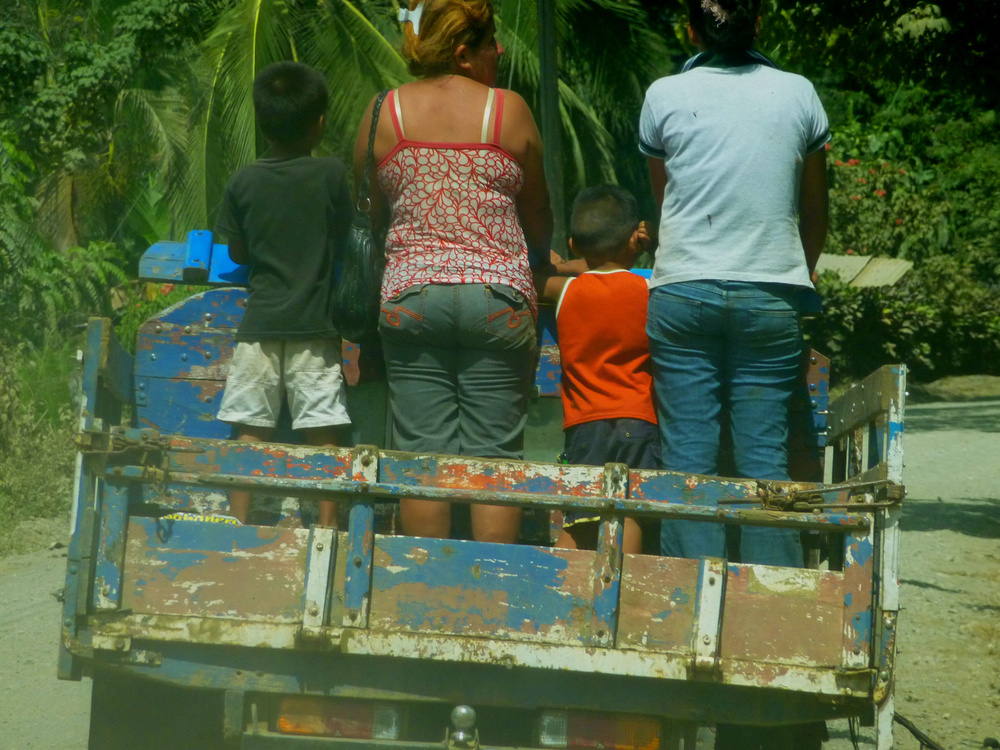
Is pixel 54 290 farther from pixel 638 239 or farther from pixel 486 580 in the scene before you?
pixel 486 580

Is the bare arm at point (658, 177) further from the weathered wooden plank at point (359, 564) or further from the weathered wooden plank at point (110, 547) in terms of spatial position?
the weathered wooden plank at point (110, 547)

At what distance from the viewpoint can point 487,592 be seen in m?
2.59

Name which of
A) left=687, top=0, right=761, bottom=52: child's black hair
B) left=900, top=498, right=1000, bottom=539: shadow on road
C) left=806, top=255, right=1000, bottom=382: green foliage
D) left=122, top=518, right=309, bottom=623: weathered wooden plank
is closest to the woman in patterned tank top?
left=122, top=518, right=309, bottom=623: weathered wooden plank

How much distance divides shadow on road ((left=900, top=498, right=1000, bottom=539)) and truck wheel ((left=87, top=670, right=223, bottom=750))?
5859 millimetres

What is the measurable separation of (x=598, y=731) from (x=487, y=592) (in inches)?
15.6

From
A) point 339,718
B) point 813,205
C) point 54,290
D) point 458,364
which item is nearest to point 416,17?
point 458,364

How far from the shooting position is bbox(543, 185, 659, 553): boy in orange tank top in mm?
3141

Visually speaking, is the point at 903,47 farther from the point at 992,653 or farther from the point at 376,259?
the point at 376,259

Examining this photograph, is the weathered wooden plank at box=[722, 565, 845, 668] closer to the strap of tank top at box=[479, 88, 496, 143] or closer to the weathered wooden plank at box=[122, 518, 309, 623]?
the weathered wooden plank at box=[122, 518, 309, 623]

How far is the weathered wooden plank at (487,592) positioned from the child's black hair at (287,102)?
1453 mm

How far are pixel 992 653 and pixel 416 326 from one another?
12.5 feet

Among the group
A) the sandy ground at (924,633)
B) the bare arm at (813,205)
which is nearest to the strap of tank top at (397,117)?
the bare arm at (813,205)

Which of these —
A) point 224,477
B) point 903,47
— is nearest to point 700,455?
point 224,477

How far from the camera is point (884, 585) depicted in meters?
2.55
